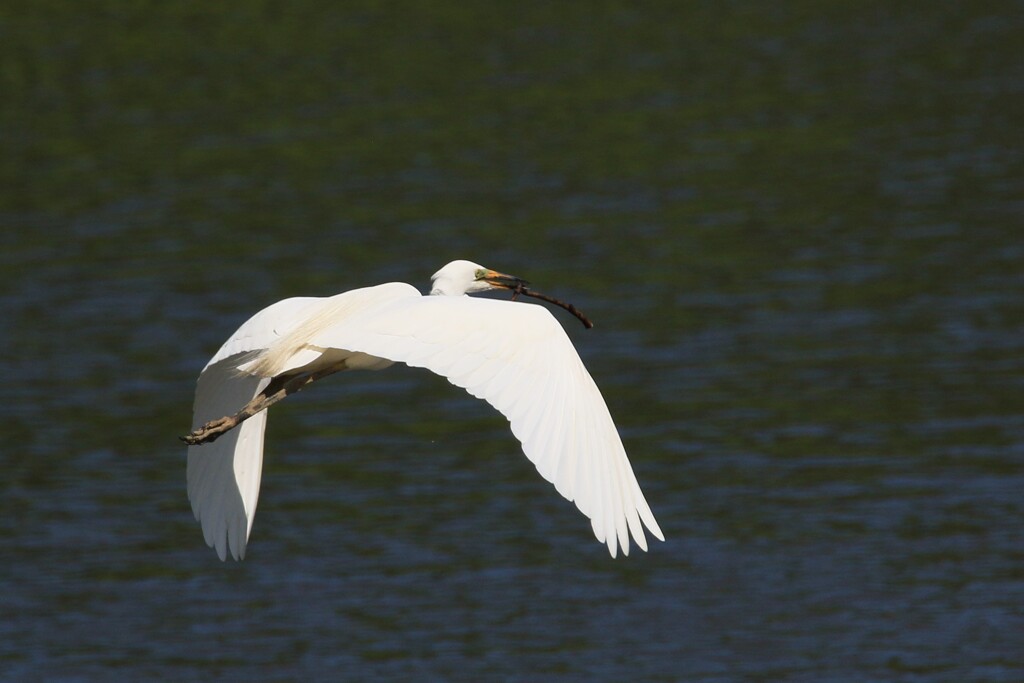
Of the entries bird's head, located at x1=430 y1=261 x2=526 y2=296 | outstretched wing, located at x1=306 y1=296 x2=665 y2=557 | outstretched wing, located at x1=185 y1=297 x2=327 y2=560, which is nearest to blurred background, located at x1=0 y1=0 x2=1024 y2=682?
outstretched wing, located at x1=185 y1=297 x2=327 y2=560

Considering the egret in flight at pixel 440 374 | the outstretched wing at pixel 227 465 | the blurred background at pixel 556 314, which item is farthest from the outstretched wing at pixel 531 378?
the blurred background at pixel 556 314

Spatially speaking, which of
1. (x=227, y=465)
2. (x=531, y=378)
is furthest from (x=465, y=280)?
(x=531, y=378)

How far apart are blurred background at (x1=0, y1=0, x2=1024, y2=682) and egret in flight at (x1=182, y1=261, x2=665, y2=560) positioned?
257 cm

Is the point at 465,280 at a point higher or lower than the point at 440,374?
higher

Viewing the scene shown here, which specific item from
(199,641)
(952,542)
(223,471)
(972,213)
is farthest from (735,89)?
(223,471)

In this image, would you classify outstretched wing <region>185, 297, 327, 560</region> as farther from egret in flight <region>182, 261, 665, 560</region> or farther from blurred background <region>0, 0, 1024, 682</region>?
blurred background <region>0, 0, 1024, 682</region>

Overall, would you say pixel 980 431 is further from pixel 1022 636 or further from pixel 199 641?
pixel 199 641

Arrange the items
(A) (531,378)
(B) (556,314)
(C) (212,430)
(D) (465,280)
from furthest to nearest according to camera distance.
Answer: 1. (B) (556,314)
2. (D) (465,280)
3. (C) (212,430)
4. (A) (531,378)

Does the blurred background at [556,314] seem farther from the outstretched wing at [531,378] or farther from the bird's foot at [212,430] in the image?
the outstretched wing at [531,378]

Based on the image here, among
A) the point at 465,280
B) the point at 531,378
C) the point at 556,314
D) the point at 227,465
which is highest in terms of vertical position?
the point at 556,314

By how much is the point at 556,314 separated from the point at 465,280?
8614mm

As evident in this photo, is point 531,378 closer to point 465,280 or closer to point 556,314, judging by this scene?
point 465,280

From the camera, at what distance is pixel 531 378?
770 centimetres

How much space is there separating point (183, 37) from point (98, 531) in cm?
1563
